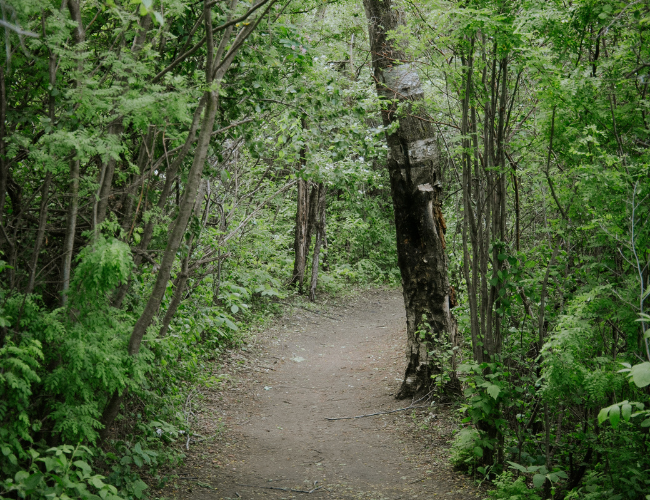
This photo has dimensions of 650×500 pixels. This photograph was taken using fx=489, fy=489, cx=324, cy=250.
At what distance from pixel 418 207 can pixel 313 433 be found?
10.4 feet

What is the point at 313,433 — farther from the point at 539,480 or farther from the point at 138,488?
the point at 539,480

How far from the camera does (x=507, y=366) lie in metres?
4.41

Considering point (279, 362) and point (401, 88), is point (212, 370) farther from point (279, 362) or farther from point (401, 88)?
point (401, 88)

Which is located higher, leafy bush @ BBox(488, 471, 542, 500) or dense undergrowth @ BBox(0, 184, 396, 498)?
dense undergrowth @ BBox(0, 184, 396, 498)

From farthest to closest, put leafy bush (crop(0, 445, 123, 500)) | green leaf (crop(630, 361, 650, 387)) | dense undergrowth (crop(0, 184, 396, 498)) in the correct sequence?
1. dense undergrowth (crop(0, 184, 396, 498))
2. leafy bush (crop(0, 445, 123, 500))
3. green leaf (crop(630, 361, 650, 387))

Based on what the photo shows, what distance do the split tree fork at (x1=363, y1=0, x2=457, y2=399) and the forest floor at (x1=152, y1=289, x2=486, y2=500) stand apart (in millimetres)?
893

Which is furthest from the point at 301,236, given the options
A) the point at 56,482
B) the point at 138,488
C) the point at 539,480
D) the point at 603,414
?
the point at 603,414

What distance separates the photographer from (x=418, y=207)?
644 cm

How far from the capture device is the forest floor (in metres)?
4.46

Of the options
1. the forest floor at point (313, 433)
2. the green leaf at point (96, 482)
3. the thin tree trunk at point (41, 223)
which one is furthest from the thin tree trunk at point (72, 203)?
the forest floor at point (313, 433)

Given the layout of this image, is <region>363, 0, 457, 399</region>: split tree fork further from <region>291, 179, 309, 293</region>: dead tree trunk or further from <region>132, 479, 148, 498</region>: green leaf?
<region>291, 179, 309, 293</region>: dead tree trunk

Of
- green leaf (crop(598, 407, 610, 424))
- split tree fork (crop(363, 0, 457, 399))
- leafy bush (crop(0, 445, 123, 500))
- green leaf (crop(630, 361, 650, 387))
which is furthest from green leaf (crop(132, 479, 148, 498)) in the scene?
split tree fork (crop(363, 0, 457, 399))

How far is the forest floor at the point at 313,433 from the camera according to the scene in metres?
4.46

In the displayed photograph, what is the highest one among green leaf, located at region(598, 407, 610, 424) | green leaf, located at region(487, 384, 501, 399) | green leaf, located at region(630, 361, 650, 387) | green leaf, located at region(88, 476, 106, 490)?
green leaf, located at region(630, 361, 650, 387)
